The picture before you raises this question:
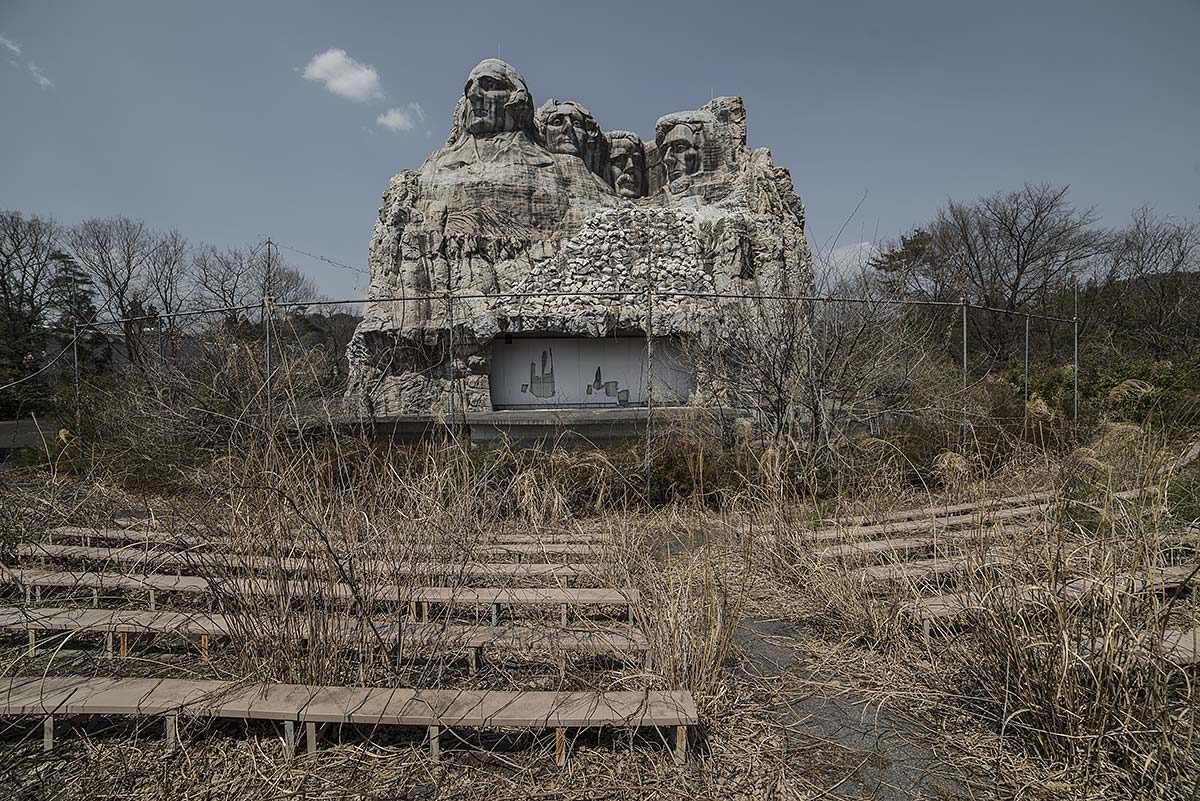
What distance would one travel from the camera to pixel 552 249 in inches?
663

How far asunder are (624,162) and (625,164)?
0.08m

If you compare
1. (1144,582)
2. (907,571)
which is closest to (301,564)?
(907,571)

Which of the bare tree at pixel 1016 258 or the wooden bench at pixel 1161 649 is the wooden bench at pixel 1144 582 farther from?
the bare tree at pixel 1016 258

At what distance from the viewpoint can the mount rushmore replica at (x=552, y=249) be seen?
14.5 meters

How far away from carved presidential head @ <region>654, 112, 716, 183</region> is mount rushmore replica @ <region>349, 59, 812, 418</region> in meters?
0.05

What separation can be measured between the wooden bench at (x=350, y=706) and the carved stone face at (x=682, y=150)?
19.2m

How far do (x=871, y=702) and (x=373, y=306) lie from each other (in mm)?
15988

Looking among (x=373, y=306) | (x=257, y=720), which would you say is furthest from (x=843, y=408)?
(x=373, y=306)

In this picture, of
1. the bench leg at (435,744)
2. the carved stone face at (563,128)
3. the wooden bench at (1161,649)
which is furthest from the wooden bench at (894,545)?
the carved stone face at (563,128)

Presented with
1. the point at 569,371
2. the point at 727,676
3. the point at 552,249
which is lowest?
the point at 727,676

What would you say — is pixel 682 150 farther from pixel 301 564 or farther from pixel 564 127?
pixel 301 564

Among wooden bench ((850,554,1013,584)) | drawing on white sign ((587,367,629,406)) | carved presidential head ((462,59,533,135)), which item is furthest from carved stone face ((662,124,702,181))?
wooden bench ((850,554,1013,584))

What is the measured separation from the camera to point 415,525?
2959 millimetres

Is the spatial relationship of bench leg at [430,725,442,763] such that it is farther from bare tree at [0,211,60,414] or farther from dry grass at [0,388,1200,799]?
bare tree at [0,211,60,414]
